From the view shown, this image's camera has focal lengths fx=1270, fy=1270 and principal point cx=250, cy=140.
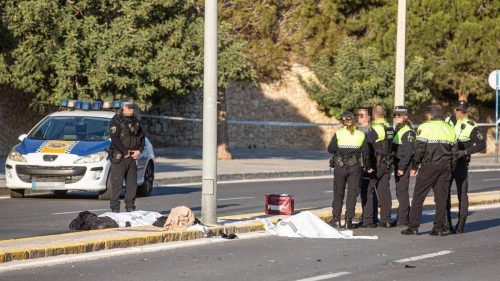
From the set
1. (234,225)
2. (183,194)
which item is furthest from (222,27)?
(234,225)

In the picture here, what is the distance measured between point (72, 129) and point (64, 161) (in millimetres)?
1415

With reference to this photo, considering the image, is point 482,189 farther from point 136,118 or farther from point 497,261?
point 497,261

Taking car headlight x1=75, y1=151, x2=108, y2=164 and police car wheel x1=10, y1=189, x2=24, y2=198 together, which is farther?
police car wheel x1=10, y1=189, x2=24, y2=198

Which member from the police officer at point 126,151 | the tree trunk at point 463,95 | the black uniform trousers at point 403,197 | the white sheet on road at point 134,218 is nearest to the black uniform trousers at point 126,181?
the police officer at point 126,151

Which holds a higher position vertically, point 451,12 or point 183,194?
point 451,12

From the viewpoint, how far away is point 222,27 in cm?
3600

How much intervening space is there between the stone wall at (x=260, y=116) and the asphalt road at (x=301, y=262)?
25.5 meters

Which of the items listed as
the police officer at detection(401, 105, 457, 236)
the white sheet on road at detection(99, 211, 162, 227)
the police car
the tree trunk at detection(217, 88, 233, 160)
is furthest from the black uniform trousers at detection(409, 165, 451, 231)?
the tree trunk at detection(217, 88, 233, 160)

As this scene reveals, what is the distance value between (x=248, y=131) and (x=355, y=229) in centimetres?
2594

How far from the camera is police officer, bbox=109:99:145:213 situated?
18.1 meters

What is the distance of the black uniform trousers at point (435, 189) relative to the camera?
17125 millimetres

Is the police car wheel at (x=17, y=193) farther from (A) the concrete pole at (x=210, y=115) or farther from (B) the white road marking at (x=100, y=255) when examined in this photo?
(B) the white road marking at (x=100, y=255)

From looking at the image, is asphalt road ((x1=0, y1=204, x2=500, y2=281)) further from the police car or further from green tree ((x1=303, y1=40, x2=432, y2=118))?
green tree ((x1=303, y1=40, x2=432, y2=118))

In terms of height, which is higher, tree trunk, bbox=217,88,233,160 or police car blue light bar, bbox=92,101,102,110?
police car blue light bar, bbox=92,101,102,110
